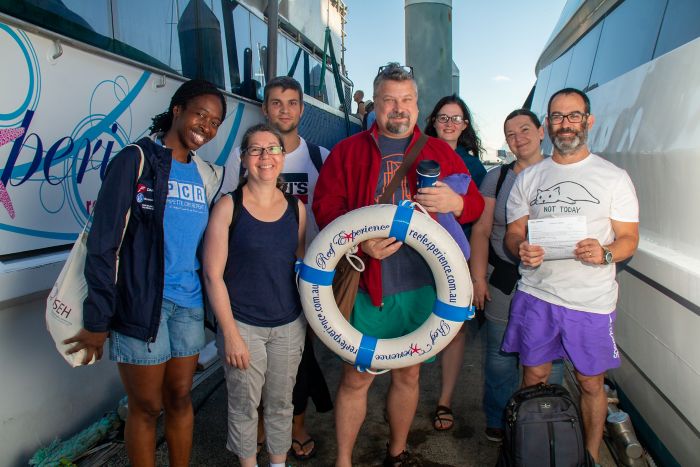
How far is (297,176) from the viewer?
258 centimetres

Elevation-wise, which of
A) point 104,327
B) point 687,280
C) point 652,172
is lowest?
point 104,327

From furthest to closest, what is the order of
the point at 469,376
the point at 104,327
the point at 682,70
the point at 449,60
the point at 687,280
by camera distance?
the point at 449,60 → the point at 469,376 → the point at 682,70 → the point at 687,280 → the point at 104,327

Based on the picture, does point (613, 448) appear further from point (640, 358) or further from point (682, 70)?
point (682, 70)

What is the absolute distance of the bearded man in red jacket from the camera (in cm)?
204

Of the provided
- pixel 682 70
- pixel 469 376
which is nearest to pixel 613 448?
pixel 469 376

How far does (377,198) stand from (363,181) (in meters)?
0.10

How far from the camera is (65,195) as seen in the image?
7.50ft

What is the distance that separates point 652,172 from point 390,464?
1800 mm

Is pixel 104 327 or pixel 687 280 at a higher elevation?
pixel 687 280

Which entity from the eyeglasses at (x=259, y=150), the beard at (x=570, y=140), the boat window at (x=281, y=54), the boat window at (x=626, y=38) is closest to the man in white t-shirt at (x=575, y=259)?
the beard at (x=570, y=140)

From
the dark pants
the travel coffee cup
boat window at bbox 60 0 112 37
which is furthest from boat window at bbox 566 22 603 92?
boat window at bbox 60 0 112 37

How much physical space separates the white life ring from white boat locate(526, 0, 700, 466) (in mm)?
829

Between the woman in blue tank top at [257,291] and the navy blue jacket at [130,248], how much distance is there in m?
0.20

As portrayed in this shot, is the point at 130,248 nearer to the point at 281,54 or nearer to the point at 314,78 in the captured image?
the point at 281,54
